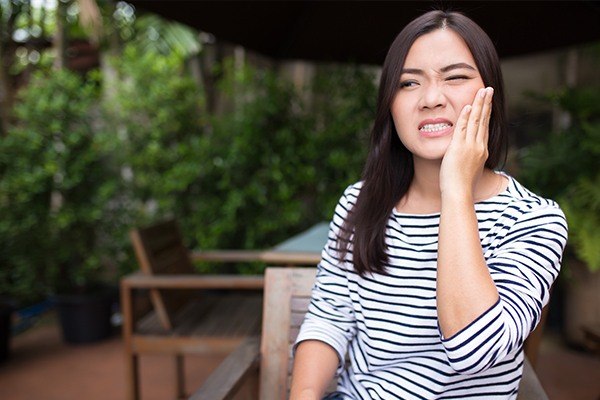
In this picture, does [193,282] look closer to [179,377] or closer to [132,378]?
[132,378]

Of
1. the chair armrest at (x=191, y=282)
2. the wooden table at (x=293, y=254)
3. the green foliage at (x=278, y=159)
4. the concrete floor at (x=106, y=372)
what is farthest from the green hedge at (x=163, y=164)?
the chair armrest at (x=191, y=282)

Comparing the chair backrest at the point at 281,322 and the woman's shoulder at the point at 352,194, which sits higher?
the woman's shoulder at the point at 352,194

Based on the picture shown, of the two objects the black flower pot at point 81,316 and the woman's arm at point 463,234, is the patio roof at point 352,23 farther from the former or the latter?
the black flower pot at point 81,316

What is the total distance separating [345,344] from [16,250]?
3922 mm

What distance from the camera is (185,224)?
15.1ft

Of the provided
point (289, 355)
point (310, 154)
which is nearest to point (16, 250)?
point (310, 154)

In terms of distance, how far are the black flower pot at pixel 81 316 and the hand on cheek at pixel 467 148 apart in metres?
3.75

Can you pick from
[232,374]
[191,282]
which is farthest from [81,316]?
[232,374]

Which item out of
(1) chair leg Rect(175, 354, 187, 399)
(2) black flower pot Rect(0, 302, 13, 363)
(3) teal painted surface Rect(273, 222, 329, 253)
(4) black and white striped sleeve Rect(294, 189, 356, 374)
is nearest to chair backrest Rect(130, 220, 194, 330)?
(1) chair leg Rect(175, 354, 187, 399)

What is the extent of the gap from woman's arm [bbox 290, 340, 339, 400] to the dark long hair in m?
0.22

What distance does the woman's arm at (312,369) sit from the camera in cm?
125

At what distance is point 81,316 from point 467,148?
383cm

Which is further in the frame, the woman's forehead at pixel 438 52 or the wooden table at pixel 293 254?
the wooden table at pixel 293 254

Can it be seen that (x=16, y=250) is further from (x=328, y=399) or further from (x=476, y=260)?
(x=476, y=260)
